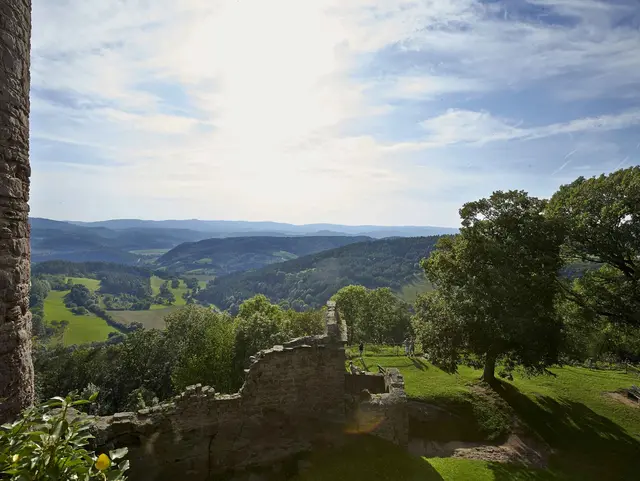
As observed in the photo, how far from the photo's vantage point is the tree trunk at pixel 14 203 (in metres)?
6.18

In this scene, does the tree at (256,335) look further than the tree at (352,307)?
No

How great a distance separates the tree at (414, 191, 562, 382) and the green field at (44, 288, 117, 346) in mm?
141507

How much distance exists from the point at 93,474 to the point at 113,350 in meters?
76.8

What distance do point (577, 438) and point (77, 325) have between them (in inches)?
7178

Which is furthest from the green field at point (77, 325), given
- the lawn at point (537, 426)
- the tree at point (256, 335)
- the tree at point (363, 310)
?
the lawn at point (537, 426)

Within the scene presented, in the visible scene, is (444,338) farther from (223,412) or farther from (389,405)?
(223,412)

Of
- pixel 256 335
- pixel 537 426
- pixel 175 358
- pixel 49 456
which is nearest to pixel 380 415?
pixel 537 426

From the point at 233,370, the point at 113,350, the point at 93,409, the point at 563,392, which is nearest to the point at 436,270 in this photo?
the point at 563,392

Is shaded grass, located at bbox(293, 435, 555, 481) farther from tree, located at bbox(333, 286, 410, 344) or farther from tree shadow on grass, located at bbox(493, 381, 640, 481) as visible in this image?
tree, located at bbox(333, 286, 410, 344)

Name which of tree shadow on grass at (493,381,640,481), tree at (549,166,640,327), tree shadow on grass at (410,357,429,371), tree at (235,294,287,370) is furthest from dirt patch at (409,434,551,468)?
tree at (235,294,287,370)

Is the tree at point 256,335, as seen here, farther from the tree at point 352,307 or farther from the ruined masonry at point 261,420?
the ruined masonry at point 261,420

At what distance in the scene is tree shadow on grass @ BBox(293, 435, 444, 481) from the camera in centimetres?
1526

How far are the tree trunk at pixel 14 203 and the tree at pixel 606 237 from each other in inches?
1032

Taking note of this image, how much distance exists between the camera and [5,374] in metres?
6.30
